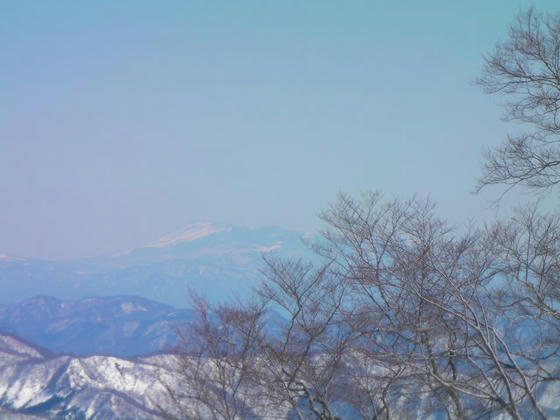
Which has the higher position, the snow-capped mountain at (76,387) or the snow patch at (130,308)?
the snow patch at (130,308)

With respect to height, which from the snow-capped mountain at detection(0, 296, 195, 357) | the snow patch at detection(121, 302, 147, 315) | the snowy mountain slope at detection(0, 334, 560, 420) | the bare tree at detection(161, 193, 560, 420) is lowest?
the bare tree at detection(161, 193, 560, 420)

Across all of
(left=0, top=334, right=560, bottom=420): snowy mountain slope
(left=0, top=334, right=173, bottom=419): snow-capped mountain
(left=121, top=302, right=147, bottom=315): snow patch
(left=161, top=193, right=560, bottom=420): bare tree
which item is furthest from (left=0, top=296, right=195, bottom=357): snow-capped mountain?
(left=161, top=193, right=560, bottom=420): bare tree

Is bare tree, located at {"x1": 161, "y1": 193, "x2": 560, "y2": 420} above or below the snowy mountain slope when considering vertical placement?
below

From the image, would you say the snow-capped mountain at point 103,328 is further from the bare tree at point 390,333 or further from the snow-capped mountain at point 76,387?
the bare tree at point 390,333

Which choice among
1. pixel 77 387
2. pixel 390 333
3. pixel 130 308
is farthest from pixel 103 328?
pixel 390 333

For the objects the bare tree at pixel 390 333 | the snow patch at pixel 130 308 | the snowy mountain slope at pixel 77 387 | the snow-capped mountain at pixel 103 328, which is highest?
the snow patch at pixel 130 308

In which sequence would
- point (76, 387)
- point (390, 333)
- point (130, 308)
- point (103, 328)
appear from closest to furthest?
point (390, 333)
point (76, 387)
point (103, 328)
point (130, 308)

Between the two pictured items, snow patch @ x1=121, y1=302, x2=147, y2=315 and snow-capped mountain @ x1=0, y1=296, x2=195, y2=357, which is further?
snow patch @ x1=121, y1=302, x2=147, y2=315

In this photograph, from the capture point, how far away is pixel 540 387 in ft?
24.3

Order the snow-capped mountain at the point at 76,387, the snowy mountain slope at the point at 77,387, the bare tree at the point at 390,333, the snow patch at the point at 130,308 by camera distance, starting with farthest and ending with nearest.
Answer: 1. the snow patch at the point at 130,308
2. the snow-capped mountain at the point at 76,387
3. the snowy mountain slope at the point at 77,387
4. the bare tree at the point at 390,333

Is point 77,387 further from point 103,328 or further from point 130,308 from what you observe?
point 130,308

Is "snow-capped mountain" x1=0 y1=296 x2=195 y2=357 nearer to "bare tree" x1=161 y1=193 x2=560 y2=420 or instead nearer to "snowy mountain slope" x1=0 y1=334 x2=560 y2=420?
"snowy mountain slope" x1=0 y1=334 x2=560 y2=420

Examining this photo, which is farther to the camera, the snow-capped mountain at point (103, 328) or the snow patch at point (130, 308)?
the snow patch at point (130, 308)

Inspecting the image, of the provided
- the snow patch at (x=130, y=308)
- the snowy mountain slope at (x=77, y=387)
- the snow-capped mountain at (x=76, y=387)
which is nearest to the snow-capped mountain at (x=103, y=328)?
the snow patch at (x=130, y=308)
